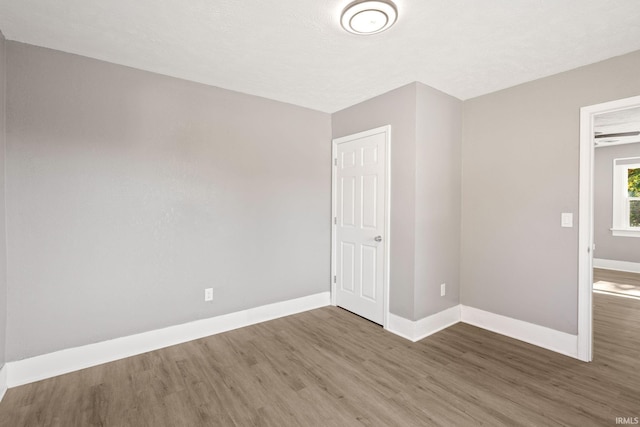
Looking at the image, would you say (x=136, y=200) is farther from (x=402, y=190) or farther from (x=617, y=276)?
(x=617, y=276)

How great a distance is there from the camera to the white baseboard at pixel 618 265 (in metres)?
5.56

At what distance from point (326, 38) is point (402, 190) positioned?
5.18 ft

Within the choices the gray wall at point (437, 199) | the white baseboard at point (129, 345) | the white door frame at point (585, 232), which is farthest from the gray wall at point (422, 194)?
the white baseboard at point (129, 345)

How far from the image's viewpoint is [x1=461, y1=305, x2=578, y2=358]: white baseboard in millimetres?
2619

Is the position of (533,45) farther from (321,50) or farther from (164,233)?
(164,233)

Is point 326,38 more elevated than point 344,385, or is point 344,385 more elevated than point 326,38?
point 326,38

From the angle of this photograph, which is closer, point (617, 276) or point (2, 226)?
point (2, 226)

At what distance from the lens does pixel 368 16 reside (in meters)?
1.83

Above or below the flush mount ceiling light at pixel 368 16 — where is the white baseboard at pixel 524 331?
below

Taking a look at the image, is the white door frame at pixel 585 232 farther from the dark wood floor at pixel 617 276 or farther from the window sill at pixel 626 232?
the window sill at pixel 626 232

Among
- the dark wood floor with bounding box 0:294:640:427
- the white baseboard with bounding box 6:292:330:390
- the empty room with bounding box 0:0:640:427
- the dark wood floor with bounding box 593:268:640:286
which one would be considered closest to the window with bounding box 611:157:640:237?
the dark wood floor with bounding box 593:268:640:286

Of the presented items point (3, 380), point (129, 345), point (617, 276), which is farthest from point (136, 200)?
point (617, 276)

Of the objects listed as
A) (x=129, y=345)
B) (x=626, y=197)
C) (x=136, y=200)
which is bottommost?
(x=129, y=345)

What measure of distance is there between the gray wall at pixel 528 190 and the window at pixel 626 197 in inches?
186
